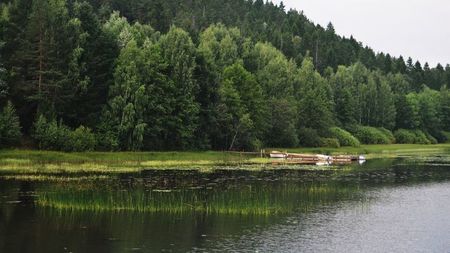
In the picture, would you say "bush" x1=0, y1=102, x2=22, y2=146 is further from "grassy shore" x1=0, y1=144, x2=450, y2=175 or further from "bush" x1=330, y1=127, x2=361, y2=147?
"bush" x1=330, y1=127, x2=361, y2=147

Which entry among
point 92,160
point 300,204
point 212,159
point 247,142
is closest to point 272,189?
point 300,204

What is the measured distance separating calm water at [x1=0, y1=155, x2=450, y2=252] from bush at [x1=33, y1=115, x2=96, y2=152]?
19.2 metres

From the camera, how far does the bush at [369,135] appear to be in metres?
160

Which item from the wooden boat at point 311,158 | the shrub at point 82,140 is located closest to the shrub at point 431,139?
the wooden boat at point 311,158

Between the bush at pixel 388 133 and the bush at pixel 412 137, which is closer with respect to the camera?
the bush at pixel 388 133

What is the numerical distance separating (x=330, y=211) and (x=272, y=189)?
11.4 metres

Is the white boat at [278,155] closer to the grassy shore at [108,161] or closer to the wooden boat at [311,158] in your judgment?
the wooden boat at [311,158]

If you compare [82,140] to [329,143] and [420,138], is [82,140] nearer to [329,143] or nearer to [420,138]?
[329,143]

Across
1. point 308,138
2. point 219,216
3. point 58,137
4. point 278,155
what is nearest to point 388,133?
point 308,138

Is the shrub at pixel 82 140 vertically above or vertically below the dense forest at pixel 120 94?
below

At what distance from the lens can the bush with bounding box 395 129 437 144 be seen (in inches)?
6973

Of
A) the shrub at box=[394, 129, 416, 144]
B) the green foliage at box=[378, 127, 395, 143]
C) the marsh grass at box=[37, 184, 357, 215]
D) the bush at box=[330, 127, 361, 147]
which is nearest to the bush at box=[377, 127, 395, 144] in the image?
the green foliage at box=[378, 127, 395, 143]

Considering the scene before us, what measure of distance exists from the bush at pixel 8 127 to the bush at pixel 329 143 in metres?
75.1

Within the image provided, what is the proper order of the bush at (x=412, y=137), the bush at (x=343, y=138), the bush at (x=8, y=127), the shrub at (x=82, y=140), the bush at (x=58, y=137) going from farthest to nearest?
1. the bush at (x=412, y=137)
2. the bush at (x=343, y=138)
3. the shrub at (x=82, y=140)
4. the bush at (x=58, y=137)
5. the bush at (x=8, y=127)
